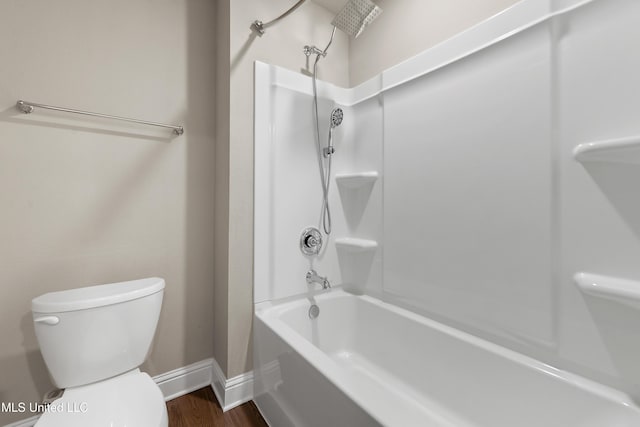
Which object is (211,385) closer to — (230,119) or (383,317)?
(383,317)

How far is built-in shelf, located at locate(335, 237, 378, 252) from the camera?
5.72 ft

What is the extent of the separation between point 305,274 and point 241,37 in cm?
145

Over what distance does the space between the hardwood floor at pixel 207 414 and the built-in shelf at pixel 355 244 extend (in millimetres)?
Result: 1052

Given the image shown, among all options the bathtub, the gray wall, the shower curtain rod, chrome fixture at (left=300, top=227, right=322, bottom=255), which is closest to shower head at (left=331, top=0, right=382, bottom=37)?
the gray wall

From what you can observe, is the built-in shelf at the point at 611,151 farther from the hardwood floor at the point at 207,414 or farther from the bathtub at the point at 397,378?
the hardwood floor at the point at 207,414

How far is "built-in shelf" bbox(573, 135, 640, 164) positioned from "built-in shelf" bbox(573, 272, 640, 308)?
15.5 inches

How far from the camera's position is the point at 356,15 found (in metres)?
1.46

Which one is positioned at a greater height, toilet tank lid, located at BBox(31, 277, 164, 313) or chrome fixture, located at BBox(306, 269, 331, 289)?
toilet tank lid, located at BBox(31, 277, 164, 313)

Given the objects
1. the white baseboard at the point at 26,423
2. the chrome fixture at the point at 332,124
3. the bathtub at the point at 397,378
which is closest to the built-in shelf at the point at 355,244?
the bathtub at the point at 397,378

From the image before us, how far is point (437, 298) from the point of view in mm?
1404

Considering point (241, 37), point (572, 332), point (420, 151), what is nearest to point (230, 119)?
point (241, 37)

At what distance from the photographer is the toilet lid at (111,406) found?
Answer: 854 millimetres

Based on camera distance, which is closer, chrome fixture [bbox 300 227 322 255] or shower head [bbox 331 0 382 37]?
shower head [bbox 331 0 382 37]

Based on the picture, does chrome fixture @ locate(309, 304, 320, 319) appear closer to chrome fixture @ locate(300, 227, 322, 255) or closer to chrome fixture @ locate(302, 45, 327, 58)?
chrome fixture @ locate(300, 227, 322, 255)
